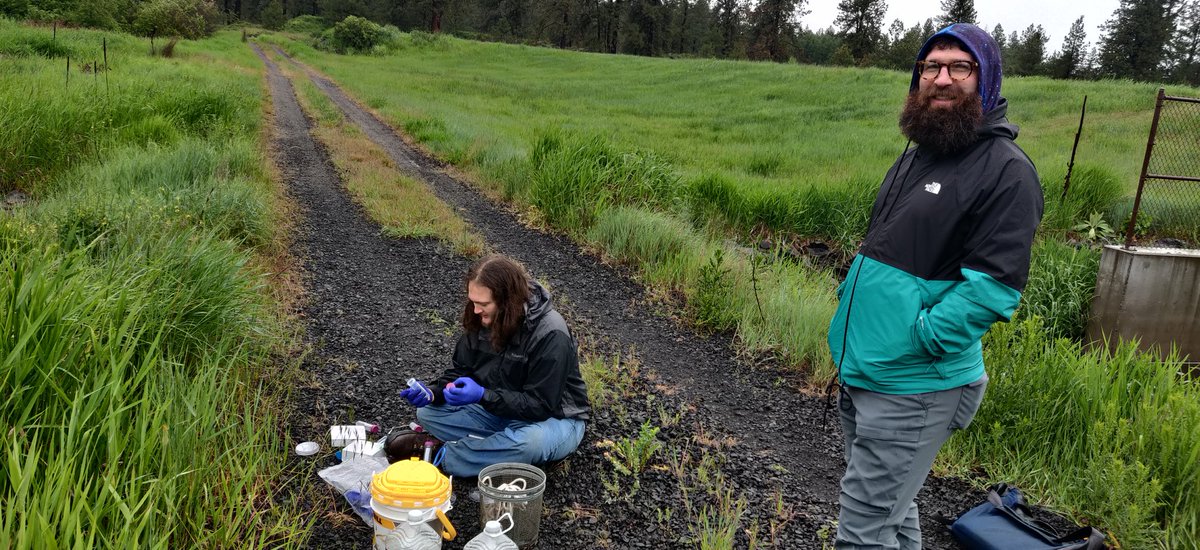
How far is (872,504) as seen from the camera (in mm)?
2119

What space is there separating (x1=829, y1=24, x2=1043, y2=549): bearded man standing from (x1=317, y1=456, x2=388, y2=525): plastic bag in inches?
69.3

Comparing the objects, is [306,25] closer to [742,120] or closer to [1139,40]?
[742,120]

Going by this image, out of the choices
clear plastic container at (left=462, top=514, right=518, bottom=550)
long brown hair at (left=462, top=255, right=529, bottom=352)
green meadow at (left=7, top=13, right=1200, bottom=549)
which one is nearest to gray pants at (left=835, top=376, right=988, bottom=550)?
clear plastic container at (left=462, top=514, right=518, bottom=550)

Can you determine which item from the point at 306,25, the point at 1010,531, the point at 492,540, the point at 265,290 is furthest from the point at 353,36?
the point at 1010,531

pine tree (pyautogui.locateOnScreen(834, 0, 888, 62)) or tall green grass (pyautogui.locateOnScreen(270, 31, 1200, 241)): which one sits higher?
pine tree (pyautogui.locateOnScreen(834, 0, 888, 62))

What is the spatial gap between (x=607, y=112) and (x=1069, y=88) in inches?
568

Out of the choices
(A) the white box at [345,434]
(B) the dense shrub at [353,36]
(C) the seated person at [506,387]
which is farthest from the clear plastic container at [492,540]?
(B) the dense shrub at [353,36]

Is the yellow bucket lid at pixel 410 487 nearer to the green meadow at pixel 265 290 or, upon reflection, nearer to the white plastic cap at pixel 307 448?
the green meadow at pixel 265 290

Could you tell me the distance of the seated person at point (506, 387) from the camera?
3.07 metres

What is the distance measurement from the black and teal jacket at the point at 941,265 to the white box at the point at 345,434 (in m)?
2.07

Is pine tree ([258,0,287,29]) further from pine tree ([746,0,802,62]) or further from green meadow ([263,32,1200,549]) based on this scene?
green meadow ([263,32,1200,549])

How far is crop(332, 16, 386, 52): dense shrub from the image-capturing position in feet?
139

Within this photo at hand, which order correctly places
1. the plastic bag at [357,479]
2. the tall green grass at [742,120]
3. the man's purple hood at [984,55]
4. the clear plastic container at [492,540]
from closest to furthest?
the man's purple hood at [984,55]
the clear plastic container at [492,540]
the plastic bag at [357,479]
the tall green grass at [742,120]

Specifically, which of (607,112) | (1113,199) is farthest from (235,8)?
Result: (1113,199)
